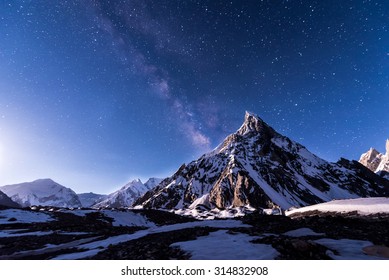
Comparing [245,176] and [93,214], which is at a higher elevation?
[245,176]

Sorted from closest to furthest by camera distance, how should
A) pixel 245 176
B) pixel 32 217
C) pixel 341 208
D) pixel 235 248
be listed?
pixel 235 248
pixel 341 208
pixel 32 217
pixel 245 176

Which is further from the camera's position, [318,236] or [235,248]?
[318,236]

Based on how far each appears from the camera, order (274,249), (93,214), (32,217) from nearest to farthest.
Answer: (274,249)
(32,217)
(93,214)
